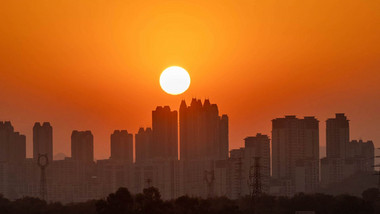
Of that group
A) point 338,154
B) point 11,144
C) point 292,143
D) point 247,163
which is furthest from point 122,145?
point 338,154

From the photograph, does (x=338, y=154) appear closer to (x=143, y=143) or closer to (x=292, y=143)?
Answer: (x=292, y=143)

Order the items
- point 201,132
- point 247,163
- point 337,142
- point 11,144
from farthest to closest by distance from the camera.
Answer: point 337,142 < point 11,144 < point 201,132 < point 247,163

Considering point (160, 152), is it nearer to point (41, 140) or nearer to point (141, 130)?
point (141, 130)

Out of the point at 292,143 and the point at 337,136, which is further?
the point at 337,136

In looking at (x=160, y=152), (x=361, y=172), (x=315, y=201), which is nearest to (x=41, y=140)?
(x=160, y=152)

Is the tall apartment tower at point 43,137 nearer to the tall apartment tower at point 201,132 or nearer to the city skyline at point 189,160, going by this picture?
the city skyline at point 189,160

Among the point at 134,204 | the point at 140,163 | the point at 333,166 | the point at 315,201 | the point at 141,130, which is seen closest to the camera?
the point at 134,204

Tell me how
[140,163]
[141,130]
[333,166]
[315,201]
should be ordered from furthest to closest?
[141,130] → [333,166] → [140,163] → [315,201]
